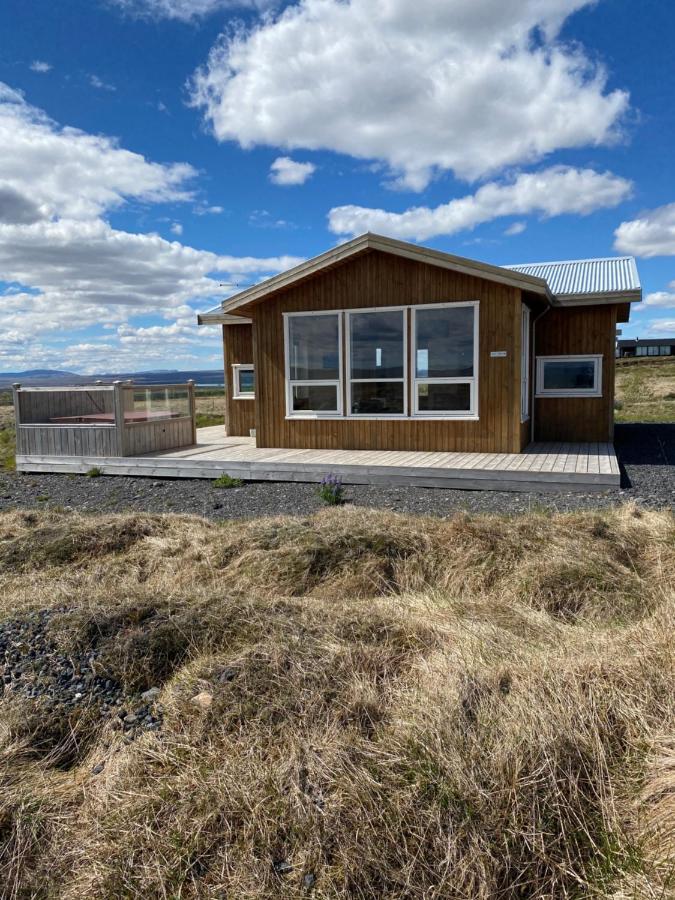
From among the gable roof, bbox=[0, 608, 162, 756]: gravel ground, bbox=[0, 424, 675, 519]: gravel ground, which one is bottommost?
bbox=[0, 608, 162, 756]: gravel ground

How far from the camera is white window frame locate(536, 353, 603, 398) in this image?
1018cm

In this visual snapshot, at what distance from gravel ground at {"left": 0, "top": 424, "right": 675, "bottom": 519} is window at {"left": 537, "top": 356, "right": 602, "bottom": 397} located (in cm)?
145

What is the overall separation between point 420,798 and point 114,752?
1.30 m

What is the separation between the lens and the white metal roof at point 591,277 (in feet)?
31.2

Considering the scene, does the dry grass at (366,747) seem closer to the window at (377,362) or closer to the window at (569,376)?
the window at (377,362)

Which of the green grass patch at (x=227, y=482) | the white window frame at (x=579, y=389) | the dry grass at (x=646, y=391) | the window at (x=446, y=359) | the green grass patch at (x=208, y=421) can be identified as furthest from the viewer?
the dry grass at (x=646, y=391)

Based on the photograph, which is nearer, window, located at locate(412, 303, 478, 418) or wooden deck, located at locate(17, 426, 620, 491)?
wooden deck, located at locate(17, 426, 620, 491)

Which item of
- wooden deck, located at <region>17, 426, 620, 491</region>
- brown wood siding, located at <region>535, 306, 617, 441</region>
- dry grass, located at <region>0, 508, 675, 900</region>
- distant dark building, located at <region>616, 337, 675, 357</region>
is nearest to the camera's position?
dry grass, located at <region>0, 508, 675, 900</region>

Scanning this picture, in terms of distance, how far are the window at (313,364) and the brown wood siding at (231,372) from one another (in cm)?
254

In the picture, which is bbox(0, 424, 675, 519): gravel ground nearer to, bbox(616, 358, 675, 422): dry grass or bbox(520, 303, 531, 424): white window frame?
bbox(520, 303, 531, 424): white window frame

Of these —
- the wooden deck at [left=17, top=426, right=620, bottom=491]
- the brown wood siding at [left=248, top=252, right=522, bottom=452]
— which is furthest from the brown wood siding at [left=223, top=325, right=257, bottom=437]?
the wooden deck at [left=17, top=426, right=620, bottom=491]

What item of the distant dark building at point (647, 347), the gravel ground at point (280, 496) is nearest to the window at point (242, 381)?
the gravel ground at point (280, 496)

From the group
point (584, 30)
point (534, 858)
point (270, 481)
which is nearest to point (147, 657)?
point (534, 858)

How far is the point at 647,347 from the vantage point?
200ft
